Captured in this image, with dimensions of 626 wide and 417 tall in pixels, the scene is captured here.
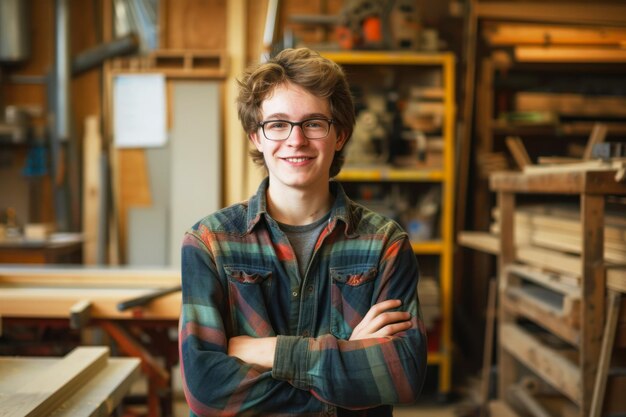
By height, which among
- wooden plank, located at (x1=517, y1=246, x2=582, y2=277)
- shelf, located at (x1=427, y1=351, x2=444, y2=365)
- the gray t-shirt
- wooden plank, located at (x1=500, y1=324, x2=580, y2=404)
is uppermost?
the gray t-shirt

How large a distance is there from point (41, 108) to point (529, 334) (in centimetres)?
362

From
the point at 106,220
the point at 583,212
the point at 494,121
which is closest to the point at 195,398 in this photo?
the point at 583,212

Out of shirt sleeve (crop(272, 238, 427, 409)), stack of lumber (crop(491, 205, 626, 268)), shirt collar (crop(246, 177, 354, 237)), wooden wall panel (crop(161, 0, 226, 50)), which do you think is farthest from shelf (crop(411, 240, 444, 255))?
shirt sleeve (crop(272, 238, 427, 409))

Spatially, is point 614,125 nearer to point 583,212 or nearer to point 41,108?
point 583,212

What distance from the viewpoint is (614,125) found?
4547 millimetres

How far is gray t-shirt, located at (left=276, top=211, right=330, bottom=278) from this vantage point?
1565 millimetres

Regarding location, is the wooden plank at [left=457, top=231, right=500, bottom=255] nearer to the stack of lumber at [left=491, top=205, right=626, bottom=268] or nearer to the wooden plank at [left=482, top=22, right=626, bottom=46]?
the stack of lumber at [left=491, top=205, right=626, bottom=268]

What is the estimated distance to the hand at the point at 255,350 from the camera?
55.9 inches

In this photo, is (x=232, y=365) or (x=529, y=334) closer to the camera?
(x=232, y=365)

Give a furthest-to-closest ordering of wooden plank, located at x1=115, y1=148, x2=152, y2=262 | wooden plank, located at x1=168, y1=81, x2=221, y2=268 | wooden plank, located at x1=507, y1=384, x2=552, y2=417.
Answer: wooden plank, located at x1=115, y1=148, x2=152, y2=262
wooden plank, located at x1=168, y1=81, x2=221, y2=268
wooden plank, located at x1=507, y1=384, x2=552, y2=417

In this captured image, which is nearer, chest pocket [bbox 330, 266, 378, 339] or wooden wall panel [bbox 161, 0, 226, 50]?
chest pocket [bbox 330, 266, 378, 339]

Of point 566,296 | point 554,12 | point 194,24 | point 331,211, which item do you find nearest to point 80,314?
point 331,211

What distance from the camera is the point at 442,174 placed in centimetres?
393

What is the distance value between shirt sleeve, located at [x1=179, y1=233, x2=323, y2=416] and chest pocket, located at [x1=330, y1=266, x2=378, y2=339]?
7.8 inches
